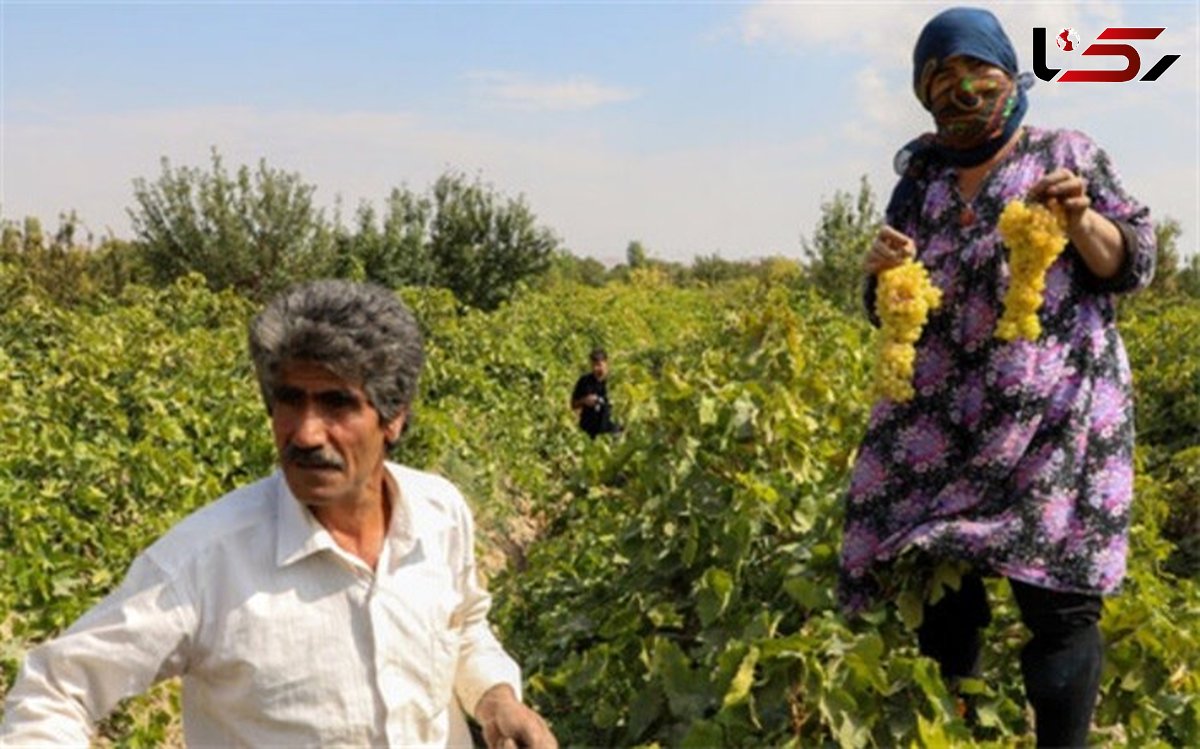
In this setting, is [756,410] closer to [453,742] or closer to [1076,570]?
[1076,570]

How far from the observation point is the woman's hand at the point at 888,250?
2.89 meters

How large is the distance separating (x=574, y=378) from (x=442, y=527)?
44.3 feet

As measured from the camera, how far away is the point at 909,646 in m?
3.40

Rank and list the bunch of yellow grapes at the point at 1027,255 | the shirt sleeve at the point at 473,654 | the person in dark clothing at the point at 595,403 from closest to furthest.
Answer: the shirt sleeve at the point at 473,654, the bunch of yellow grapes at the point at 1027,255, the person in dark clothing at the point at 595,403

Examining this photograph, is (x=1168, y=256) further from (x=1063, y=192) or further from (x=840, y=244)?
(x=1063, y=192)

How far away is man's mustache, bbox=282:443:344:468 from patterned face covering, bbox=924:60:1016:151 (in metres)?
1.61

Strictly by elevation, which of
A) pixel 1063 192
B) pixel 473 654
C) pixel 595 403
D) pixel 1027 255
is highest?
pixel 1063 192

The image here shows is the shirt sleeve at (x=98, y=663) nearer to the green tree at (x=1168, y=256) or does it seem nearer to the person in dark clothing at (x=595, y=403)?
the person in dark clothing at (x=595, y=403)

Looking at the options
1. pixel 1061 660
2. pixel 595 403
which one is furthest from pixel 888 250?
pixel 595 403

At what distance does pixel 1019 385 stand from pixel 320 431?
1.59m

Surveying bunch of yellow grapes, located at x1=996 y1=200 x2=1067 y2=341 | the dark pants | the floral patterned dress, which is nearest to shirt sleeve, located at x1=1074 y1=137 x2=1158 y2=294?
the floral patterned dress

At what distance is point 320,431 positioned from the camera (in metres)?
1.86

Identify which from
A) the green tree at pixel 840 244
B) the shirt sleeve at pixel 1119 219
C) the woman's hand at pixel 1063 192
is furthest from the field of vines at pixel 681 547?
the green tree at pixel 840 244

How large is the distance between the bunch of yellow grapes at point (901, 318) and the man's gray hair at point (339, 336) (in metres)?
1.26
